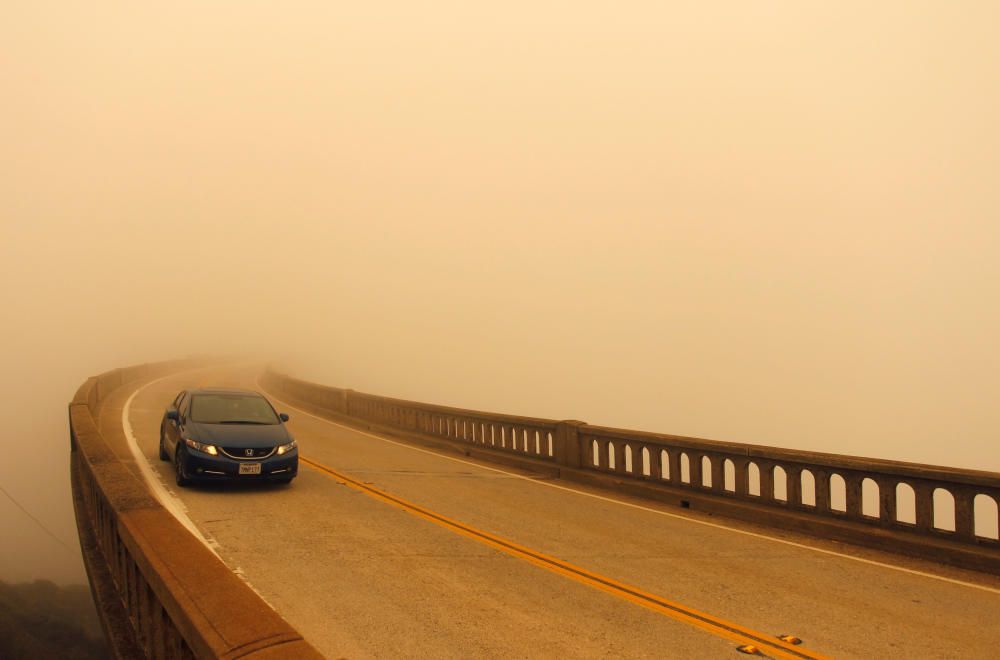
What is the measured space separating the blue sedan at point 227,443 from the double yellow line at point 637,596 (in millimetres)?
2364

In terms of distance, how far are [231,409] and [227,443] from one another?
5.20 feet

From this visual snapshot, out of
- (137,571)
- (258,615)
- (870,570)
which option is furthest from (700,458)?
(258,615)

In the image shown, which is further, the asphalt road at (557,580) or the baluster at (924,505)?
the baluster at (924,505)

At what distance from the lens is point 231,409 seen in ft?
44.9

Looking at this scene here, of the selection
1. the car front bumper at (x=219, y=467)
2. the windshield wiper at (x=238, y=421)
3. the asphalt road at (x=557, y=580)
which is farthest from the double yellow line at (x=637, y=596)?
the windshield wiper at (x=238, y=421)

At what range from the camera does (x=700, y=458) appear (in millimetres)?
12086

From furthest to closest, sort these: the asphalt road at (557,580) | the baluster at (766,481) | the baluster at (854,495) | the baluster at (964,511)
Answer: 1. the baluster at (766,481)
2. the baluster at (854,495)
3. the baluster at (964,511)
4. the asphalt road at (557,580)

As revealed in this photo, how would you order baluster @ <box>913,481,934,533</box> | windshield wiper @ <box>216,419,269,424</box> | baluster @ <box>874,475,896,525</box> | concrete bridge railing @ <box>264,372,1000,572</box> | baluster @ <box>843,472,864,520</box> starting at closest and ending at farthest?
concrete bridge railing @ <box>264,372,1000,572</box>, baluster @ <box>913,481,934,533</box>, baluster @ <box>874,475,896,525</box>, baluster @ <box>843,472,864,520</box>, windshield wiper @ <box>216,419,269,424</box>

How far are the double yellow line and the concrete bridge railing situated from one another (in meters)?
3.28

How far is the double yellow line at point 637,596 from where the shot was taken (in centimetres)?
600

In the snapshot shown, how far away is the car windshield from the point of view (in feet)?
43.4

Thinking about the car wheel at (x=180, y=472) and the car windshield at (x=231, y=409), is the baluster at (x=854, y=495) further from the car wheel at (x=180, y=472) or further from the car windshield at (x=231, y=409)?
the car wheel at (x=180, y=472)

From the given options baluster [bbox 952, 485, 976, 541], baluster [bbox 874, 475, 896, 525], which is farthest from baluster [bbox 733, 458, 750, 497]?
baluster [bbox 952, 485, 976, 541]

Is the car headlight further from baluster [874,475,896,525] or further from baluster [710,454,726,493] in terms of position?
baluster [874,475,896,525]
